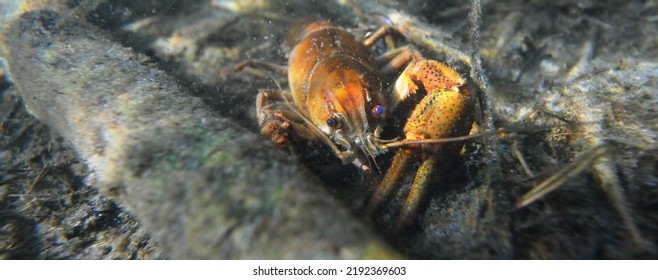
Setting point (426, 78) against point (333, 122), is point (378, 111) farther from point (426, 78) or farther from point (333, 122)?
point (426, 78)

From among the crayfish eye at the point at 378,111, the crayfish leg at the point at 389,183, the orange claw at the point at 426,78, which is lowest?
the crayfish leg at the point at 389,183

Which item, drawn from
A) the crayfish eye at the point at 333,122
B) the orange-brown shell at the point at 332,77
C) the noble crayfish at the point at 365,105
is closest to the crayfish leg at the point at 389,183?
the noble crayfish at the point at 365,105

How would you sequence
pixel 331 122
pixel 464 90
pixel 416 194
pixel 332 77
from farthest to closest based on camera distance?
pixel 332 77, pixel 331 122, pixel 464 90, pixel 416 194

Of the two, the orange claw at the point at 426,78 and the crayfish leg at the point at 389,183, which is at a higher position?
the orange claw at the point at 426,78

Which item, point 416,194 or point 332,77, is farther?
point 332,77

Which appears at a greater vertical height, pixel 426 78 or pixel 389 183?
pixel 426 78

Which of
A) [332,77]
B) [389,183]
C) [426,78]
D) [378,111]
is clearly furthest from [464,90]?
[332,77]

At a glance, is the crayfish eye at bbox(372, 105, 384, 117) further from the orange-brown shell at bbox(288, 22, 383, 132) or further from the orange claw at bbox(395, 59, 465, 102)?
the orange claw at bbox(395, 59, 465, 102)

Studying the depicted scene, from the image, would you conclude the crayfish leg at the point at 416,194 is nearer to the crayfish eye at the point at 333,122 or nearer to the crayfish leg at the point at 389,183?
the crayfish leg at the point at 389,183

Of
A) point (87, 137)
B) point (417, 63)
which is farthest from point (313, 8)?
point (87, 137)
